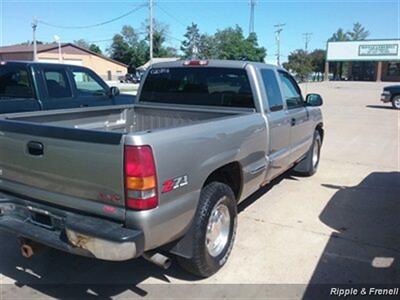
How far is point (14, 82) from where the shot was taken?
24.7 ft

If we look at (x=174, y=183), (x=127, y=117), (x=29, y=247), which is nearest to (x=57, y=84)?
(x=127, y=117)

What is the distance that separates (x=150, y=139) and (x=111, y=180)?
0.40m

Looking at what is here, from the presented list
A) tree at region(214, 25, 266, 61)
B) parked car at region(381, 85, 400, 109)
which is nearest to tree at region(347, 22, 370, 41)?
tree at region(214, 25, 266, 61)

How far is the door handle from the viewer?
305cm

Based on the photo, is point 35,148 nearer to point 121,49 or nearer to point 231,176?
point 231,176

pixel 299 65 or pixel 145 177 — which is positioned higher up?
pixel 299 65

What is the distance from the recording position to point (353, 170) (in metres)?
7.48

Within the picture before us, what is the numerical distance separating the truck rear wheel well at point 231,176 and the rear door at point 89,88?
16.8 feet

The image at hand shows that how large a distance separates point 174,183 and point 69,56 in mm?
60186

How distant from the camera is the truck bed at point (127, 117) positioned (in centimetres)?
434

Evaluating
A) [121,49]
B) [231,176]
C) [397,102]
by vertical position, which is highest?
[121,49]

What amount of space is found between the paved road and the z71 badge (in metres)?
1.04

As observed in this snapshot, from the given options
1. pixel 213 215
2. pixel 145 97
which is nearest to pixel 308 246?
pixel 213 215

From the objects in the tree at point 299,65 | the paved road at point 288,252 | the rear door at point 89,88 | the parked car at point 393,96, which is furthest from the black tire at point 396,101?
the tree at point 299,65
